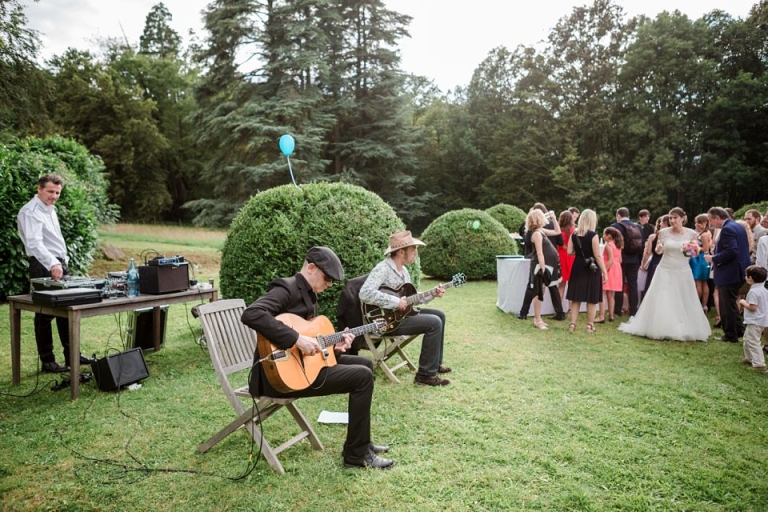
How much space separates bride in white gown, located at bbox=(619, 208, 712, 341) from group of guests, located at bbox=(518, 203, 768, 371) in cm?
1

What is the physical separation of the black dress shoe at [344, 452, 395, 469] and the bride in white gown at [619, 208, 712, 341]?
6.34 metres

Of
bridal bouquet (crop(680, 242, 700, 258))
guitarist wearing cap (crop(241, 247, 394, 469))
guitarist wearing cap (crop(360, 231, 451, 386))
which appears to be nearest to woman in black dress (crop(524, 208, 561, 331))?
bridal bouquet (crop(680, 242, 700, 258))

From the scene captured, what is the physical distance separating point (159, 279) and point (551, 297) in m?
7.17

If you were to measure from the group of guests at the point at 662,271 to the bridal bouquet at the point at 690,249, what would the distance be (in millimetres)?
16

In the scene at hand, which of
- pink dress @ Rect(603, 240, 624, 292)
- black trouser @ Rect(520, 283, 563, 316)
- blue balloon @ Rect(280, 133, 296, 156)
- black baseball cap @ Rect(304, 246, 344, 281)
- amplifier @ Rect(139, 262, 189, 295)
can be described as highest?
blue balloon @ Rect(280, 133, 296, 156)

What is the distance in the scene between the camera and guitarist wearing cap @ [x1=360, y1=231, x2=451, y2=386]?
203 inches

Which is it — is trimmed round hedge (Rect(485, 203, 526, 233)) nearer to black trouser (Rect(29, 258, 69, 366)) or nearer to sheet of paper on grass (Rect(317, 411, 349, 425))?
sheet of paper on grass (Rect(317, 411, 349, 425))

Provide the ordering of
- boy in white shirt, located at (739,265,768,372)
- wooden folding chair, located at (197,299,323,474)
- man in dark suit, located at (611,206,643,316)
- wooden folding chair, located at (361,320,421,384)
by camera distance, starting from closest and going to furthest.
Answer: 1. wooden folding chair, located at (197,299,323,474)
2. wooden folding chair, located at (361,320,421,384)
3. boy in white shirt, located at (739,265,768,372)
4. man in dark suit, located at (611,206,643,316)

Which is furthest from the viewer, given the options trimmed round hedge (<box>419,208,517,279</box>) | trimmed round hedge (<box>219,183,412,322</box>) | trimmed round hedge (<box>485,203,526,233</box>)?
trimmed round hedge (<box>485,203,526,233</box>)

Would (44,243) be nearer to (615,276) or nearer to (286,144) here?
(286,144)

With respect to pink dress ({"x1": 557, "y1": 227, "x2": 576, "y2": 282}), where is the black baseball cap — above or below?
above

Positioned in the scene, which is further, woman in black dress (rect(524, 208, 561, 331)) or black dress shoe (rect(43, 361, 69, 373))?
woman in black dress (rect(524, 208, 561, 331))

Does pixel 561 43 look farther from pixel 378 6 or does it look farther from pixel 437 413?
pixel 437 413

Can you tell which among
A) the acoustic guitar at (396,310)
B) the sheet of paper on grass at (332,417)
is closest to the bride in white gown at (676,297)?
the acoustic guitar at (396,310)
